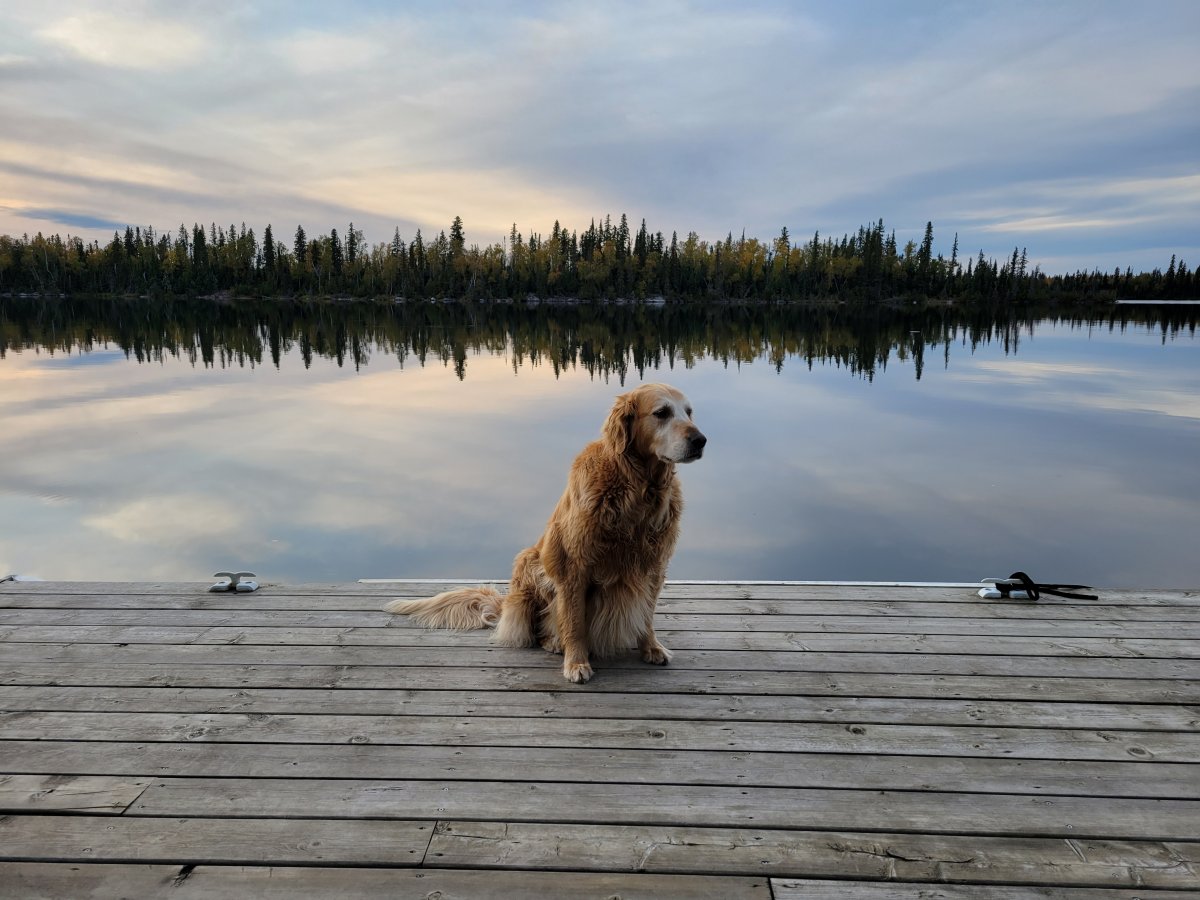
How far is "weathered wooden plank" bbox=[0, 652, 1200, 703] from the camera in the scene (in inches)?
127

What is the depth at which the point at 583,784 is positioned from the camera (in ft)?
8.23

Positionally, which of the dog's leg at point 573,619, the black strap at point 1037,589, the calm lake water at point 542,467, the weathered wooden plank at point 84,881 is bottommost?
the calm lake water at point 542,467

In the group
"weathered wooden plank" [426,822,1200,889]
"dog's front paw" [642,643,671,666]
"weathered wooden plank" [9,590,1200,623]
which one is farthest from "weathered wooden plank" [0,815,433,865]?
"weathered wooden plank" [9,590,1200,623]

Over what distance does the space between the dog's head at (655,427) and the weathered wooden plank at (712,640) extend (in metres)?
1.14

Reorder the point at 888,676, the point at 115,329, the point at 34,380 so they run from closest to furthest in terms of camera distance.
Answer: the point at 888,676
the point at 34,380
the point at 115,329

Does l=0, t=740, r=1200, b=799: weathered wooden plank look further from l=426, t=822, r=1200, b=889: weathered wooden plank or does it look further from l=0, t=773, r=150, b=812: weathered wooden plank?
l=426, t=822, r=1200, b=889: weathered wooden plank

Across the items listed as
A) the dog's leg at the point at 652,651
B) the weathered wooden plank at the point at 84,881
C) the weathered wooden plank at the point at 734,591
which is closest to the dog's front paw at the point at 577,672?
the dog's leg at the point at 652,651

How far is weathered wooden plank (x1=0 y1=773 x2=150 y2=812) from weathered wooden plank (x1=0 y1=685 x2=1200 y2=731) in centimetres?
49

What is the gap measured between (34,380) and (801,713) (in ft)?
85.0

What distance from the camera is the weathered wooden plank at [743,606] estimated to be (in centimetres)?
417

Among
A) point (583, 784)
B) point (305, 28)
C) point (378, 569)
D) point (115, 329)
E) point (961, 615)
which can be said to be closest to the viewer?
point (583, 784)

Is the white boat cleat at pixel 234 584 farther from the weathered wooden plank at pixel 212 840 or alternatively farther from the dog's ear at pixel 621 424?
the dog's ear at pixel 621 424

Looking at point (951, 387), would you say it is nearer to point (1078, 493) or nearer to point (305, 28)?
point (1078, 493)

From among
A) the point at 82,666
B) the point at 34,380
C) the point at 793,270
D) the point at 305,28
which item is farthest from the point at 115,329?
the point at 793,270
